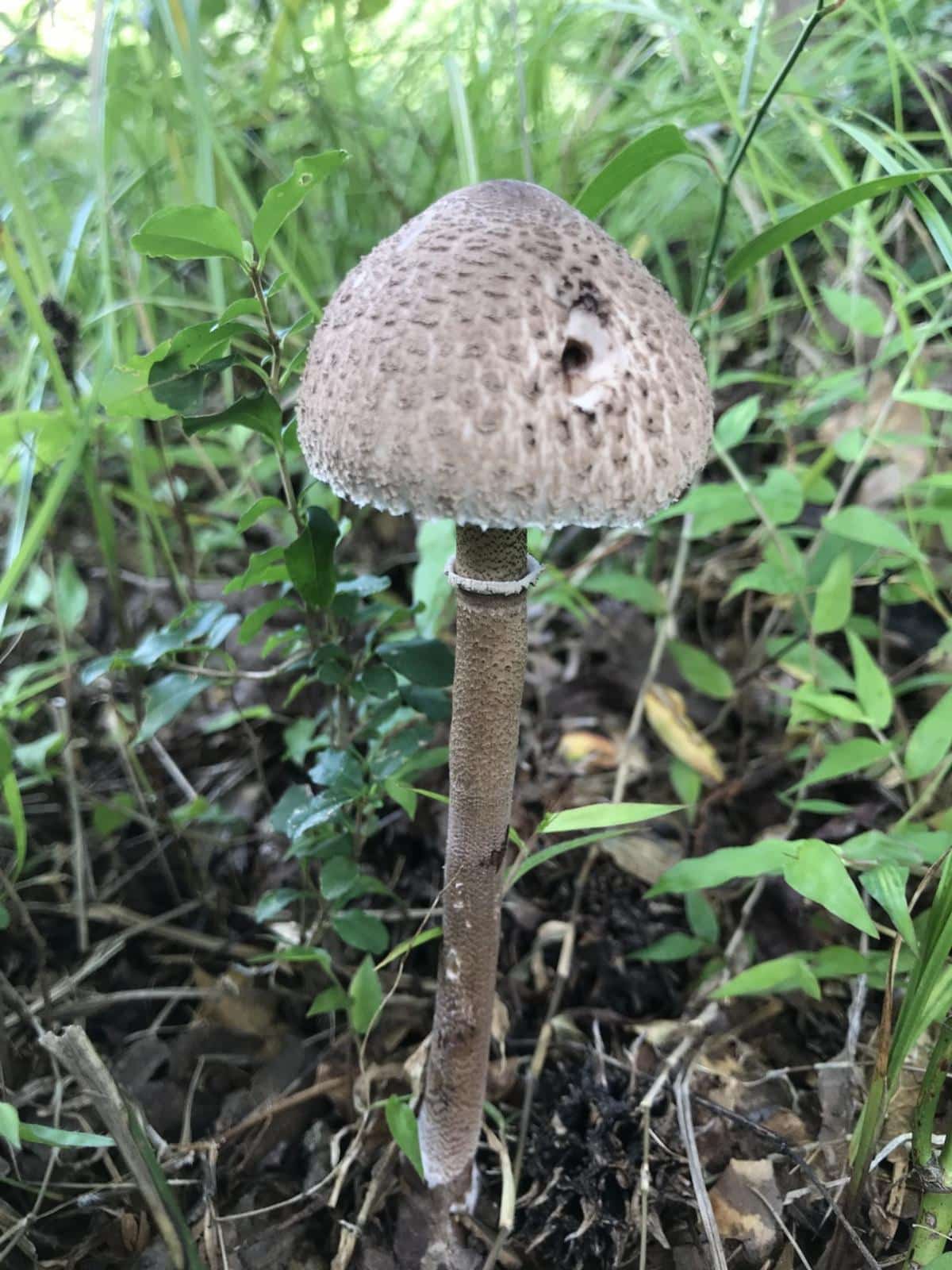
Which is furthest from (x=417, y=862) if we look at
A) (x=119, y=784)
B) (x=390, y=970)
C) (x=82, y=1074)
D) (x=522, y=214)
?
(x=522, y=214)

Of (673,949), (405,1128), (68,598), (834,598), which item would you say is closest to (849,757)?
(834,598)

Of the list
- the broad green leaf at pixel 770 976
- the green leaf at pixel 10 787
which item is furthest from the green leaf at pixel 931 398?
the green leaf at pixel 10 787

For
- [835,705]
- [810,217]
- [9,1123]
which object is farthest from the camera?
[835,705]

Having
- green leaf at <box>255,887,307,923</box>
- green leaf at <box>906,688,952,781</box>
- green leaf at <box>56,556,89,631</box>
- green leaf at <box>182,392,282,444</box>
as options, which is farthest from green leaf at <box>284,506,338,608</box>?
green leaf at <box>906,688,952,781</box>

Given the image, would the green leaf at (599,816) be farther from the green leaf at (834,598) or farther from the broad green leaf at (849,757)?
the green leaf at (834,598)

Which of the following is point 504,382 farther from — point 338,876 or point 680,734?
point 680,734

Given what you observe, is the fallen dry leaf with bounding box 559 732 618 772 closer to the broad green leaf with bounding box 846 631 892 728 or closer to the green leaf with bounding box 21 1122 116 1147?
the broad green leaf with bounding box 846 631 892 728
